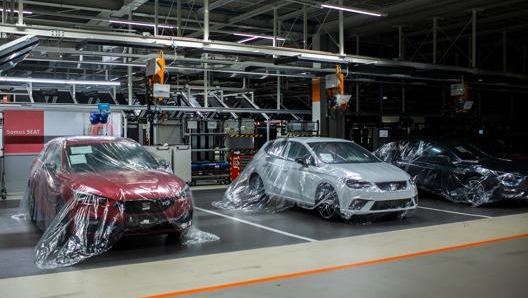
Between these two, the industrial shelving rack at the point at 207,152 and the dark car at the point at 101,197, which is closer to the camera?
the dark car at the point at 101,197

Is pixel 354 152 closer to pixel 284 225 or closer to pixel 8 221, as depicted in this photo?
pixel 284 225

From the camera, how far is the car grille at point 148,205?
21.0 feet

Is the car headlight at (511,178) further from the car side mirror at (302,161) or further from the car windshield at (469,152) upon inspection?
the car side mirror at (302,161)

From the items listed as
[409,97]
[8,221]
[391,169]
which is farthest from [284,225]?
[409,97]

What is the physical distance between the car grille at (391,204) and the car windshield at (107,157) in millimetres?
3672

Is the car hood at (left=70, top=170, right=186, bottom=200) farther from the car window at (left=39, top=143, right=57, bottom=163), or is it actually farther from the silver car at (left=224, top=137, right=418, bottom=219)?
the silver car at (left=224, top=137, right=418, bottom=219)

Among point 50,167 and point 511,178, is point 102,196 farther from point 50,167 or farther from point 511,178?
point 511,178

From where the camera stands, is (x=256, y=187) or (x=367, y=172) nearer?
(x=367, y=172)

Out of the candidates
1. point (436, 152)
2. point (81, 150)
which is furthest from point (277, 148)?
point (81, 150)

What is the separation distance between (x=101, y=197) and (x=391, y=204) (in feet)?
15.8

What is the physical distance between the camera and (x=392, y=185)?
879 centimetres

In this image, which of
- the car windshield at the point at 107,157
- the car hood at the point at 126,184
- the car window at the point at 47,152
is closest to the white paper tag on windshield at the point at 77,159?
the car windshield at the point at 107,157

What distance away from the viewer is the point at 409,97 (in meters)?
24.0

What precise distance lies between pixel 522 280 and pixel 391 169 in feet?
13.6
